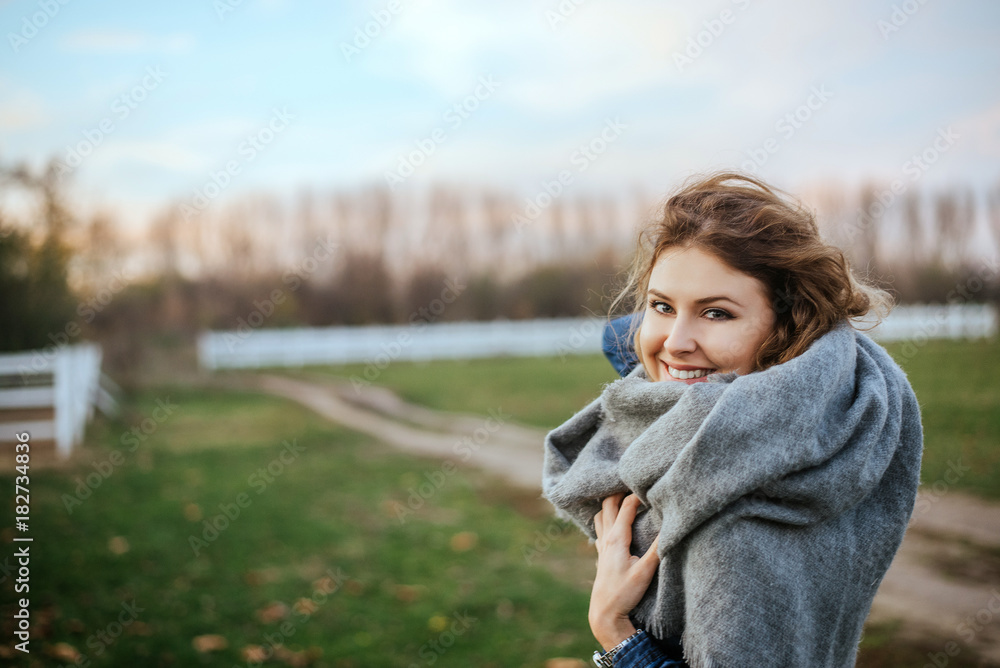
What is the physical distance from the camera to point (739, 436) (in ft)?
3.92

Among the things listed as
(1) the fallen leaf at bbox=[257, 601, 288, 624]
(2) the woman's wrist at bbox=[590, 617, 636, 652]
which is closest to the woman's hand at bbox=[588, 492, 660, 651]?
(2) the woman's wrist at bbox=[590, 617, 636, 652]

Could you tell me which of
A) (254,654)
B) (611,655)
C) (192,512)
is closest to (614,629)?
(611,655)

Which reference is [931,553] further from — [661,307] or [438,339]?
[438,339]

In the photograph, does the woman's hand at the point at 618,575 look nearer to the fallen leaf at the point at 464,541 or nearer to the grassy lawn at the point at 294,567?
the grassy lawn at the point at 294,567

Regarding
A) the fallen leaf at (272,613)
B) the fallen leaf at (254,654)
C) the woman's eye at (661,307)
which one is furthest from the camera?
the fallen leaf at (272,613)

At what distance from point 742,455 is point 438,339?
81.5 feet

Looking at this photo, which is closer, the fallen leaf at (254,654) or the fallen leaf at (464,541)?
the fallen leaf at (254,654)

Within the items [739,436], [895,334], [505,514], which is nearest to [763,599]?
[739,436]

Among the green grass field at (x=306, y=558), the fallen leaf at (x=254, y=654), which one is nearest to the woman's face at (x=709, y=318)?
the green grass field at (x=306, y=558)

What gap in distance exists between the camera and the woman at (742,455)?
3.96 feet

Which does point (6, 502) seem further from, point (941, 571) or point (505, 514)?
point (941, 571)

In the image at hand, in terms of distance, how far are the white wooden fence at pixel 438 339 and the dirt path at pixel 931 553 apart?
13.4 m

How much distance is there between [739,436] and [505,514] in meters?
6.41

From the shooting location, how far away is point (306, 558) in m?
6.16
